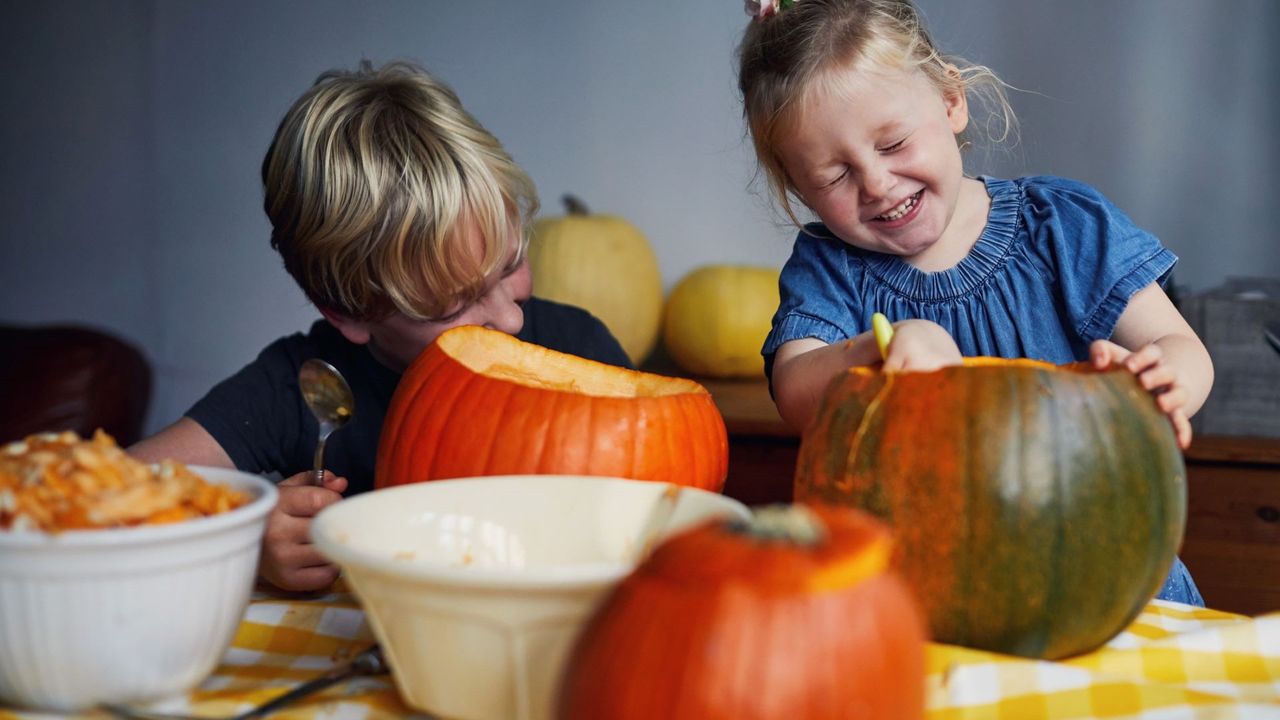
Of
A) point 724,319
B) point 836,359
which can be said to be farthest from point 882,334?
point 724,319

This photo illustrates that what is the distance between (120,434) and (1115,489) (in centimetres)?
240

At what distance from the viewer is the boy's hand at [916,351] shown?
0.71 metres

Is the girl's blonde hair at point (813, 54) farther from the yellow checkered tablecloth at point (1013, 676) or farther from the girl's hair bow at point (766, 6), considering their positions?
the yellow checkered tablecloth at point (1013, 676)

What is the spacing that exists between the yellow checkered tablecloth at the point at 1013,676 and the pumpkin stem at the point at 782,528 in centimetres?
14

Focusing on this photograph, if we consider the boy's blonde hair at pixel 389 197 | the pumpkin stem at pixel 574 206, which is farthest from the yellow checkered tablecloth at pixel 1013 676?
the pumpkin stem at pixel 574 206

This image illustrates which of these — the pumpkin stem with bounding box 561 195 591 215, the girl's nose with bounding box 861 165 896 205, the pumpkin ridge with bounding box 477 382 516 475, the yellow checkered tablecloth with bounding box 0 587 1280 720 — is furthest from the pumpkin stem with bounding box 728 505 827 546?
the pumpkin stem with bounding box 561 195 591 215

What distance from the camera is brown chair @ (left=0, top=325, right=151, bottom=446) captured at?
2.39 metres

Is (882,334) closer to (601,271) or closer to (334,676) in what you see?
(334,676)

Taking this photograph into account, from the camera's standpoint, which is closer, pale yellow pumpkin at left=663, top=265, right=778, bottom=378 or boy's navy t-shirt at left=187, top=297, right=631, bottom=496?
boy's navy t-shirt at left=187, top=297, right=631, bottom=496

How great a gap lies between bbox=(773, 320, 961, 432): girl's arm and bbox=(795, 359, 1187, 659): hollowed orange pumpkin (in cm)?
4

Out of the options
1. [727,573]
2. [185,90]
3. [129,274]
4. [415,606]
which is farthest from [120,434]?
[727,573]

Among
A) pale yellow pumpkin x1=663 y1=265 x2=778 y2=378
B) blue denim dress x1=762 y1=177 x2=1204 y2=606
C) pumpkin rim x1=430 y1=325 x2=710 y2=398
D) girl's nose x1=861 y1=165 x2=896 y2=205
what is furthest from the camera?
pale yellow pumpkin x1=663 y1=265 x2=778 y2=378

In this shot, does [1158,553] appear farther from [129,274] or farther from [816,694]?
[129,274]

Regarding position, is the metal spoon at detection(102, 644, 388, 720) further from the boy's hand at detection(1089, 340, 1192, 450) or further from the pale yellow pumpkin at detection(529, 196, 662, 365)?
the pale yellow pumpkin at detection(529, 196, 662, 365)
